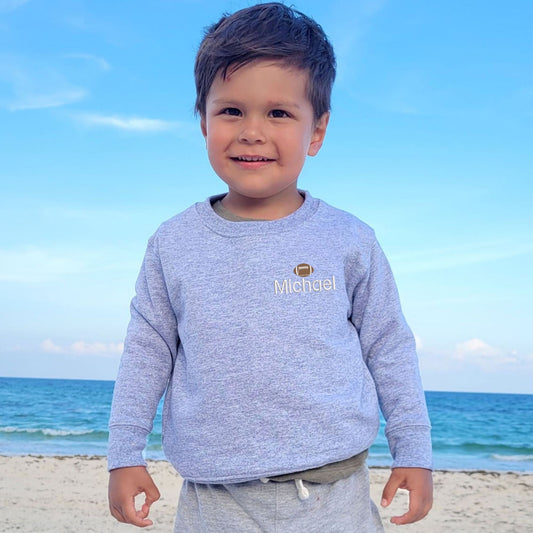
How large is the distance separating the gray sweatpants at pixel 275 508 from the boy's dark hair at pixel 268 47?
1107 mm

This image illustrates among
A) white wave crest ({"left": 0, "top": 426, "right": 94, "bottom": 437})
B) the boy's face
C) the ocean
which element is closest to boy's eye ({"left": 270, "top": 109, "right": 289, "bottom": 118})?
the boy's face

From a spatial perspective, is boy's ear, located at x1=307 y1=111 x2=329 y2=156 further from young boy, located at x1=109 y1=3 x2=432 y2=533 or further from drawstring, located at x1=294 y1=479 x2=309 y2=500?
drawstring, located at x1=294 y1=479 x2=309 y2=500

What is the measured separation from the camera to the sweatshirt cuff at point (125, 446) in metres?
1.96

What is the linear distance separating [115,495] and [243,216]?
35.8 inches

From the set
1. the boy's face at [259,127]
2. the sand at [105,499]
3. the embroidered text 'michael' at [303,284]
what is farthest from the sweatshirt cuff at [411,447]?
the sand at [105,499]

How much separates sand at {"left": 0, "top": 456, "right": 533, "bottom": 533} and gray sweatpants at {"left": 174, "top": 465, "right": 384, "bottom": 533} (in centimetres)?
397

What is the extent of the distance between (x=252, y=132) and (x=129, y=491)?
110 cm

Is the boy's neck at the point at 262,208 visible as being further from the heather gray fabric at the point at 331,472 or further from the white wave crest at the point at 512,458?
the white wave crest at the point at 512,458

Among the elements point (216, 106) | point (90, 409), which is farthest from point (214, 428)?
point (90, 409)

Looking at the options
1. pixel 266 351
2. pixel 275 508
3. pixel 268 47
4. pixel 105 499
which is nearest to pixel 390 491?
pixel 275 508

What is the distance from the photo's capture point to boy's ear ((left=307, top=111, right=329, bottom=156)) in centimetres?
210

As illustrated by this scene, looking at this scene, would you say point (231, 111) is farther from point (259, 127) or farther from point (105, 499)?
point (105, 499)

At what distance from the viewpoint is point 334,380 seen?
1841 mm

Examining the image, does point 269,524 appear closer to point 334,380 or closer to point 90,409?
point 334,380
